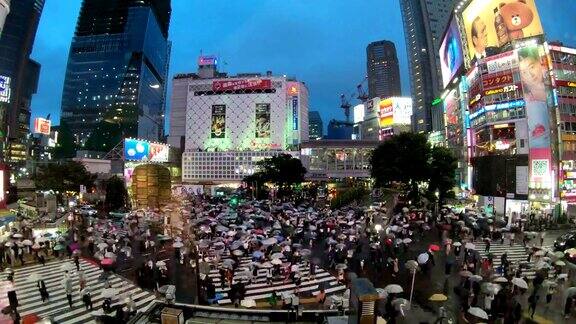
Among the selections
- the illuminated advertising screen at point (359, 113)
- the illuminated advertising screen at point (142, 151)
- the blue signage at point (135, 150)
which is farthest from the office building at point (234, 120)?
the blue signage at point (135, 150)

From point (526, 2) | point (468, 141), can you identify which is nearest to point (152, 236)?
point (468, 141)

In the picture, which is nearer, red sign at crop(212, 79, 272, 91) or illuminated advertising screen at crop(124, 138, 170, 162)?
illuminated advertising screen at crop(124, 138, 170, 162)

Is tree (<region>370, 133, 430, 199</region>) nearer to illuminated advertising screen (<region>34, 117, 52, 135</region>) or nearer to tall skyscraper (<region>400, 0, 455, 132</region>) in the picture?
illuminated advertising screen (<region>34, 117, 52, 135</region>)

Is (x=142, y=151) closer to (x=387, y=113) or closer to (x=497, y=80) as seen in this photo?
(x=497, y=80)

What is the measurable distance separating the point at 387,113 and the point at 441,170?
1971 inches

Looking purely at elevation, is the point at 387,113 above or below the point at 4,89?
above

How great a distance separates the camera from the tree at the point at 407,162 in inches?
1860

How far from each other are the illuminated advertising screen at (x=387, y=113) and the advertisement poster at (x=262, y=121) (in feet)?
98.1

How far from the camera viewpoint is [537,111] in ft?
141

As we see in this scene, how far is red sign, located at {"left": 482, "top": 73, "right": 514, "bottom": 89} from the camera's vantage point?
44812 millimetres

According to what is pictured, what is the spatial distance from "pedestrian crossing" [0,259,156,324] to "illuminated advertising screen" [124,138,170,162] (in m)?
39.5

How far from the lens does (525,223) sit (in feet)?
116

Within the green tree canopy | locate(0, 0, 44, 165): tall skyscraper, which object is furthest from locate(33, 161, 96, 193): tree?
locate(0, 0, 44, 165): tall skyscraper

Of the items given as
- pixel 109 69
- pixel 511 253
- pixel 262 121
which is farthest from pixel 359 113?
pixel 511 253
